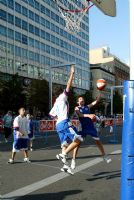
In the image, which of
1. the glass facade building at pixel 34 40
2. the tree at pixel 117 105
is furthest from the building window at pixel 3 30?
the tree at pixel 117 105

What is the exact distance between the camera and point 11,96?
52594 millimetres

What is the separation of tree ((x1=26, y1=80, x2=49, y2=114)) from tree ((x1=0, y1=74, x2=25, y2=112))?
6858 millimetres

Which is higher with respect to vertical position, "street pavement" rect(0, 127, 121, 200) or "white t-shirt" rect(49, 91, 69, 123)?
"white t-shirt" rect(49, 91, 69, 123)

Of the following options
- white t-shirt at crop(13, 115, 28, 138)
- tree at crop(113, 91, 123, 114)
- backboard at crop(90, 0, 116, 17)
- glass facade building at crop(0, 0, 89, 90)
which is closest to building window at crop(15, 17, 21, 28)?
glass facade building at crop(0, 0, 89, 90)

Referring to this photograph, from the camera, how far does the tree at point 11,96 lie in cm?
5234

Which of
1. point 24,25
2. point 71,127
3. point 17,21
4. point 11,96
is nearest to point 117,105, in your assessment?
point 24,25

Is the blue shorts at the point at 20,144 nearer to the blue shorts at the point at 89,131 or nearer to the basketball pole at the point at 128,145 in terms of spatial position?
the blue shorts at the point at 89,131

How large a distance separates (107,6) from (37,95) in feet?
188

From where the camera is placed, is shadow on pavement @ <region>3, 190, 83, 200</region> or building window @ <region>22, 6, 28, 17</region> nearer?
shadow on pavement @ <region>3, 190, 83, 200</region>

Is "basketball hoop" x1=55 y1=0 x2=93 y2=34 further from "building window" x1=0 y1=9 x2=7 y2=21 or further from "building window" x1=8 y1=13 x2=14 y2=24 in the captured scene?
"building window" x1=8 y1=13 x2=14 y2=24

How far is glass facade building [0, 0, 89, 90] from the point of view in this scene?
65.4 m

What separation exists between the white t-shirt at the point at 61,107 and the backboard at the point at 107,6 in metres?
5.08

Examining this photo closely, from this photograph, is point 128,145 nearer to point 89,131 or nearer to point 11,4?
point 89,131

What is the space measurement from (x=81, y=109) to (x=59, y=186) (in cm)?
268
